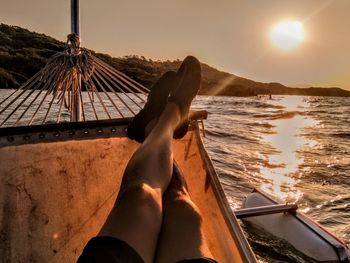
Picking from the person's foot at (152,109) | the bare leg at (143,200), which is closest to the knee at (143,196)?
the bare leg at (143,200)

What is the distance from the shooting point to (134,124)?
1.91 metres

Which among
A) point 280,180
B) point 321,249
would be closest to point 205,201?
point 321,249

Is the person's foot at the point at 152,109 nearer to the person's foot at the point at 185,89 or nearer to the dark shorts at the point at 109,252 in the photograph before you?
the person's foot at the point at 185,89

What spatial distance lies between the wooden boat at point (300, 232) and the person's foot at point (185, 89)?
1.04m

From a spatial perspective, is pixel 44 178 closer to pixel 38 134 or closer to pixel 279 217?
pixel 38 134

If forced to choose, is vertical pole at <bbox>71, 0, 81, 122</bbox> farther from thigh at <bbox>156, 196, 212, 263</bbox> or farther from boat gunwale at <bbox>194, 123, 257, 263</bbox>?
thigh at <bbox>156, 196, 212, 263</bbox>

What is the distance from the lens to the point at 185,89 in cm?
200

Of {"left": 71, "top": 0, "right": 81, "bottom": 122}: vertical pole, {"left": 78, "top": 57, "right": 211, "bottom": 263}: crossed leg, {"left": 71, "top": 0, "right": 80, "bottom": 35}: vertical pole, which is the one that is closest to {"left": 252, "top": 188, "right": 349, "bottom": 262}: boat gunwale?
{"left": 78, "top": 57, "right": 211, "bottom": 263}: crossed leg

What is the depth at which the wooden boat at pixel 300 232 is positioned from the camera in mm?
2771

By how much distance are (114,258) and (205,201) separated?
952mm

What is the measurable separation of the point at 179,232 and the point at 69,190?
86cm

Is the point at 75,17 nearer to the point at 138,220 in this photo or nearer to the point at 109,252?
the point at 138,220

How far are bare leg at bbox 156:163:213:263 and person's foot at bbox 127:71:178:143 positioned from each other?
0.64 meters

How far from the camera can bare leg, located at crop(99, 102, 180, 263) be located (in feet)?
3.25
